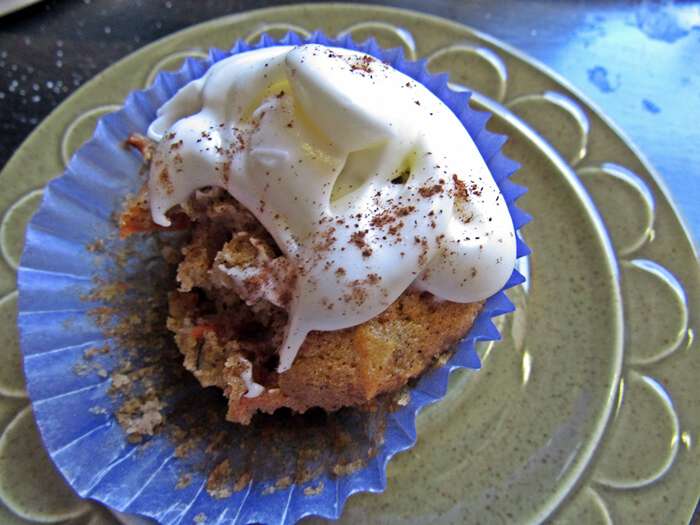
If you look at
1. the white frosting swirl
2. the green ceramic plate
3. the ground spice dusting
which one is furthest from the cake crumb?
the white frosting swirl

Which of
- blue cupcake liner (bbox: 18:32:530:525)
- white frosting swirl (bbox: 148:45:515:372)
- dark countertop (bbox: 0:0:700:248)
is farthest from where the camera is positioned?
dark countertop (bbox: 0:0:700:248)

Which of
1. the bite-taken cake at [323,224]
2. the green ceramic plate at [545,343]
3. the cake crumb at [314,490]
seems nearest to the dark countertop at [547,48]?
the green ceramic plate at [545,343]

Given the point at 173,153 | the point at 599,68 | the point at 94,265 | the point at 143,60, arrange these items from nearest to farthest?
the point at 173,153 < the point at 94,265 < the point at 143,60 < the point at 599,68

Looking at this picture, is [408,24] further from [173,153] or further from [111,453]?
[111,453]

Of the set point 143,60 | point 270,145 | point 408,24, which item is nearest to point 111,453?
point 270,145

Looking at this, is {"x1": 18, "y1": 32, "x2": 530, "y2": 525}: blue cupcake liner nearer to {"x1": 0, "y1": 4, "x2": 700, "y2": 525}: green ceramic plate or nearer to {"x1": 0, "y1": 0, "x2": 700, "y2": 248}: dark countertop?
{"x1": 0, "y1": 4, "x2": 700, "y2": 525}: green ceramic plate

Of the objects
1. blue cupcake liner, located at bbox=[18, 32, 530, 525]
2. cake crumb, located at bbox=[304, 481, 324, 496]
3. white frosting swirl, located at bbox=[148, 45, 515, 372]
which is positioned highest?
white frosting swirl, located at bbox=[148, 45, 515, 372]
